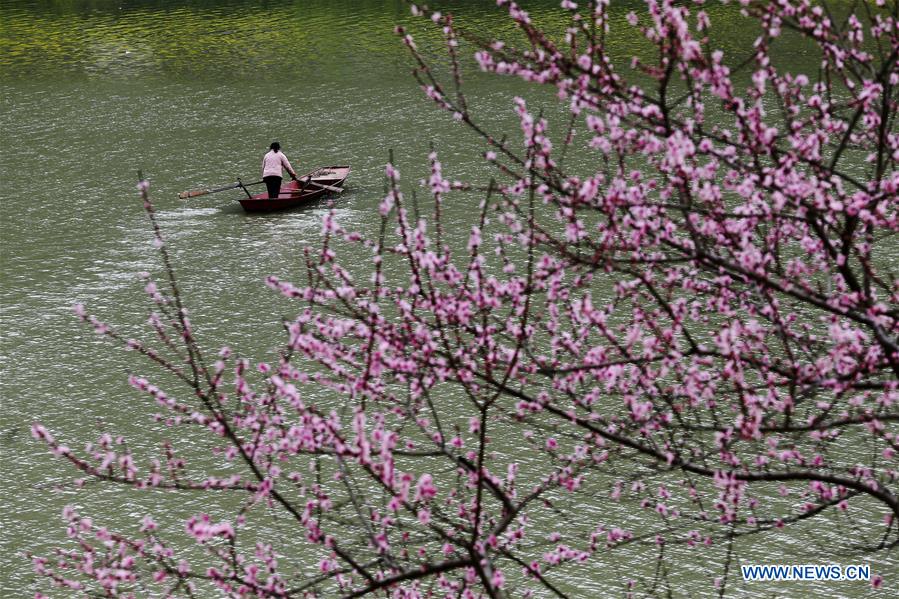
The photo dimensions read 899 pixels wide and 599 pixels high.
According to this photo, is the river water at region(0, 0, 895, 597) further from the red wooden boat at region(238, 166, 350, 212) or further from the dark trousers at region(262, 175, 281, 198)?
the dark trousers at region(262, 175, 281, 198)

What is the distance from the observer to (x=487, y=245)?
2875 centimetres

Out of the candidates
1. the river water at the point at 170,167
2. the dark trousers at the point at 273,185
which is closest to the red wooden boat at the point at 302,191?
the dark trousers at the point at 273,185

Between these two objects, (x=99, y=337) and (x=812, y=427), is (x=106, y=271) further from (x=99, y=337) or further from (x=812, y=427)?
(x=812, y=427)

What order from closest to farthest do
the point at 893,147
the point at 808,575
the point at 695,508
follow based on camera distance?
the point at 893,147
the point at 808,575
the point at 695,508

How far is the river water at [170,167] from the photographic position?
67.4 feet

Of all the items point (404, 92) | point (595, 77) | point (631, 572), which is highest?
point (595, 77)

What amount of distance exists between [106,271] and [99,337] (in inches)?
175

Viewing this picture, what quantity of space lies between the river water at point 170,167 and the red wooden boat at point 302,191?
0.45 meters

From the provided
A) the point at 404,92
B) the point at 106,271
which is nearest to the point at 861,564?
the point at 106,271

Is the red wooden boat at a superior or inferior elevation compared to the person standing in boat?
inferior

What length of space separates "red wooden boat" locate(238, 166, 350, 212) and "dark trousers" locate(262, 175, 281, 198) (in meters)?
0.15

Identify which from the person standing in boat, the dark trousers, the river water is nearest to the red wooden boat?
the dark trousers

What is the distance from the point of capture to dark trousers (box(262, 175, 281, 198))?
33312 mm

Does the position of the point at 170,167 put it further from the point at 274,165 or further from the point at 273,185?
the point at 274,165
